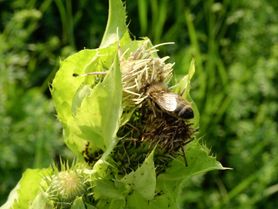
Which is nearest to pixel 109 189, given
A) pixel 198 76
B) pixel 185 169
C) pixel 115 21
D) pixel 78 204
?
pixel 78 204

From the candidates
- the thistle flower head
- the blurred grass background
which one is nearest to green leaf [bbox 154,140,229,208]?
the thistle flower head

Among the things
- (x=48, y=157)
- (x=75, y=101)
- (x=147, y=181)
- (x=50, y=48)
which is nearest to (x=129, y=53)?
(x=75, y=101)

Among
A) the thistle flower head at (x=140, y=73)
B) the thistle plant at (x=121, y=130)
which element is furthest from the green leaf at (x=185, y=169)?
the thistle flower head at (x=140, y=73)

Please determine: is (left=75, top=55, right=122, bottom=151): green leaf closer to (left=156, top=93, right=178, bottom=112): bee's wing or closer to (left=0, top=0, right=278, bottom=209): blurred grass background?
(left=156, top=93, right=178, bottom=112): bee's wing

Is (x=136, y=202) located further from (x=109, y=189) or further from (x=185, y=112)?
(x=185, y=112)

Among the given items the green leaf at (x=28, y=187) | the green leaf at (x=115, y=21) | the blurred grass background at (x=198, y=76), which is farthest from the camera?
the blurred grass background at (x=198, y=76)

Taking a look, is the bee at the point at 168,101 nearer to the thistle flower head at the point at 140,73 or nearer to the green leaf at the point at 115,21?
the thistle flower head at the point at 140,73

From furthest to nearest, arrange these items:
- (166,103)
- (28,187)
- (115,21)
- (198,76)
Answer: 1. (198,76)
2. (28,187)
3. (115,21)
4. (166,103)
